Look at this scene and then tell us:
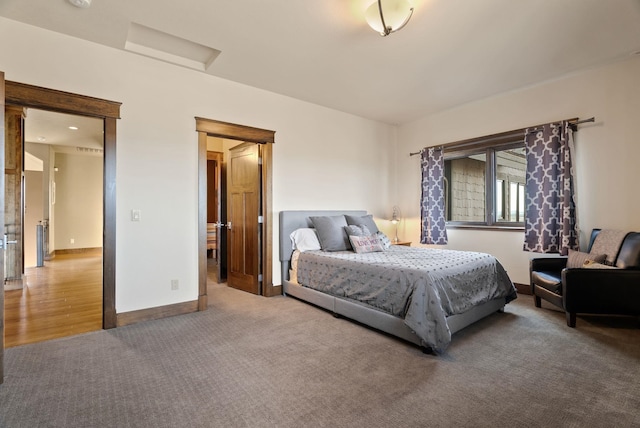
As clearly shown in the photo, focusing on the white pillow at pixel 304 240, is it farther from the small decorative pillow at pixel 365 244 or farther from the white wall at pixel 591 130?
the white wall at pixel 591 130

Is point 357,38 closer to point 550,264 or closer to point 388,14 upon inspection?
point 388,14

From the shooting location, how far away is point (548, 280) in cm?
329

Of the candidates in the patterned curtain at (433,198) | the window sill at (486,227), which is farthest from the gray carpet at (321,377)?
the patterned curtain at (433,198)

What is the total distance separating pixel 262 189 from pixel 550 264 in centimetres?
370

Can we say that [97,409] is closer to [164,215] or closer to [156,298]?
[156,298]

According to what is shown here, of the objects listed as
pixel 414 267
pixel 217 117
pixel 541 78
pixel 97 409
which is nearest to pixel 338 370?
pixel 414 267

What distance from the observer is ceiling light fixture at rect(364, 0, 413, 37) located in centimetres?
227

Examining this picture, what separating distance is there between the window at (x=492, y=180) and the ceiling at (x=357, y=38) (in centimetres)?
84

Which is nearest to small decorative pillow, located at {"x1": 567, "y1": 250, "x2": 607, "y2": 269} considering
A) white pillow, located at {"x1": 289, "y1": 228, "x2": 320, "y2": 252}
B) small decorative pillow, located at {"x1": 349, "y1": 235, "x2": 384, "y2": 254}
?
small decorative pillow, located at {"x1": 349, "y1": 235, "x2": 384, "y2": 254}

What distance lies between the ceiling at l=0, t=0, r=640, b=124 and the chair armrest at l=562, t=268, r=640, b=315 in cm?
226

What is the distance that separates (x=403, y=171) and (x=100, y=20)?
475 cm

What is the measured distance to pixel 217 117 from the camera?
371 cm

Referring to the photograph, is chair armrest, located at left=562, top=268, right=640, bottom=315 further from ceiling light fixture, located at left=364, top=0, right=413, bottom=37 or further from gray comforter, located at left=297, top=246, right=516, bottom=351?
ceiling light fixture, located at left=364, top=0, right=413, bottom=37

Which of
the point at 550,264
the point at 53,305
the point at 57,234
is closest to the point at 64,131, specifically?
the point at 57,234
